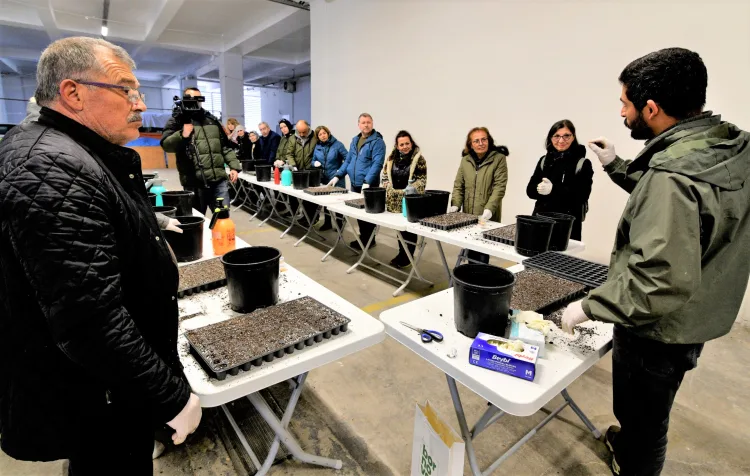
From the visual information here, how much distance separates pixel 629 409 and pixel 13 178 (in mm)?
1652

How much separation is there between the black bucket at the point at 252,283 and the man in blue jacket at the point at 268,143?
5.30m

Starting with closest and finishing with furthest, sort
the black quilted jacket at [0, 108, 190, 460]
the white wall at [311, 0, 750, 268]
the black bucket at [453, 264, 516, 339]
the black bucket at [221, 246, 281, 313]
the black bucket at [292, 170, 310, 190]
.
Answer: the black quilted jacket at [0, 108, 190, 460], the black bucket at [453, 264, 516, 339], the black bucket at [221, 246, 281, 313], the white wall at [311, 0, 750, 268], the black bucket at [292, 170, 310, 190]

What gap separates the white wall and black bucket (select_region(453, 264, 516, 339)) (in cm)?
282

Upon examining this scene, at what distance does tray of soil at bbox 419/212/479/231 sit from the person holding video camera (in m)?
1.70

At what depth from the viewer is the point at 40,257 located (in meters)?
0.66

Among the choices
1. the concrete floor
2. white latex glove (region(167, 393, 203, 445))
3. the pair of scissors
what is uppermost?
the pair of scissors

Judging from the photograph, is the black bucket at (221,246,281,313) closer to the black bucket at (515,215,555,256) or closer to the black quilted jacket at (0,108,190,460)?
the black quilted jacket at (0,108,190,460)

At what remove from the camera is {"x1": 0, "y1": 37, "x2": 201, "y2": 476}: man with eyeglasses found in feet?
2.22

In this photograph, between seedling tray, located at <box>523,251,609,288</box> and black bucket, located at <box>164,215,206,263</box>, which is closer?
seedling tray, located at <box>523,251,609,288</box>

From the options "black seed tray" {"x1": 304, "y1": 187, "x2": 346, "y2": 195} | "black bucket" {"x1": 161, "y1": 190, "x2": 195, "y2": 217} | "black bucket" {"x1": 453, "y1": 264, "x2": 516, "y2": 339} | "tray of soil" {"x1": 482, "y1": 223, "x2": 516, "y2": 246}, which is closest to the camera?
"black bucket" {"x1": 453, "y1": 264, "x2": 516, "y2": 339}

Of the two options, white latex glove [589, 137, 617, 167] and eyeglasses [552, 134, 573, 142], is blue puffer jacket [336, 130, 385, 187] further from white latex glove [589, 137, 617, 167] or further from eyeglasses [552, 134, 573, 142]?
white latex glove [589, 137, 617, 167]

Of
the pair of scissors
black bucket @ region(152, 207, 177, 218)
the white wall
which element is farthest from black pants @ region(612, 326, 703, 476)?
the white wall

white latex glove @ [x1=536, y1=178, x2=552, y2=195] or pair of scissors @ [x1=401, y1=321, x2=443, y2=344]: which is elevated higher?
white latex glove @ [x1=536, y1=178, x2=552, y2=195]

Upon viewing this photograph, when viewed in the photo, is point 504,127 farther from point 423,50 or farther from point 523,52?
point 423,50
